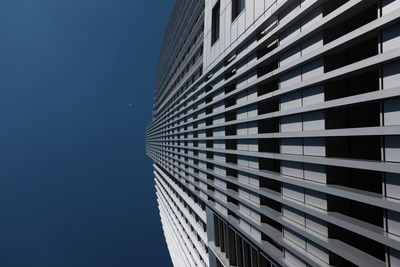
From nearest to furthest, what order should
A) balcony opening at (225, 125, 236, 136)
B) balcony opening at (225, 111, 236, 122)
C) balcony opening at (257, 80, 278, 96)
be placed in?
balcony opening at (257, 80, 278, 96), balcony opening at (225, 125, 236, 136), balcony opening at (225, 111, 236, 122)

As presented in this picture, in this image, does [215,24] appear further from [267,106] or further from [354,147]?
[354,147]

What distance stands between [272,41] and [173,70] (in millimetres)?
43483

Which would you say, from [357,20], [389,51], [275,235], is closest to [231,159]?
[275,235]

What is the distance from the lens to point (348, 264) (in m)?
12.1

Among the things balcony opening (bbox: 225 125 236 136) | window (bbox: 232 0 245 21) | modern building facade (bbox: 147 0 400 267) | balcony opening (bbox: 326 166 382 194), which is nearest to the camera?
modern building facade (bbox: 147 0 400 267)

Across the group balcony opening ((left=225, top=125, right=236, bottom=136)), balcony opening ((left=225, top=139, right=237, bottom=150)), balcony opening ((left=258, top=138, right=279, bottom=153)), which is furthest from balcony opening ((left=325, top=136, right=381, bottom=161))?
balcony opening ((left=225, top=139, right=237, bottom=150))

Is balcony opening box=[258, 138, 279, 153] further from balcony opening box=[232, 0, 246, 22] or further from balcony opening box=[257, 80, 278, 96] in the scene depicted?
balcony opening box=[232, 0, 246, 22]

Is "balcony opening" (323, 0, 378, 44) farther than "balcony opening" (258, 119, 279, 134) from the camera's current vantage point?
No

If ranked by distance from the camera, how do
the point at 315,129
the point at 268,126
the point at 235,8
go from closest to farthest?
the point at 315,129, the point at 268,126, the point at 235,8

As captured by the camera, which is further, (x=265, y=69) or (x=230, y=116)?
(x=230, y=116)

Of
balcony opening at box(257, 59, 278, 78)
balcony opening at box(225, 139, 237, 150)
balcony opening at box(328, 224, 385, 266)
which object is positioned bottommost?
balcony opening at box(328, 224, 385, 266)

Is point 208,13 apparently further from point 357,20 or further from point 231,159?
point 357,20

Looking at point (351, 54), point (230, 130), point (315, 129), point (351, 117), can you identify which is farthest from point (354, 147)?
point (230, 130)

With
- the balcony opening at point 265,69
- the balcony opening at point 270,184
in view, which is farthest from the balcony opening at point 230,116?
the balcony opening at point 270,184
